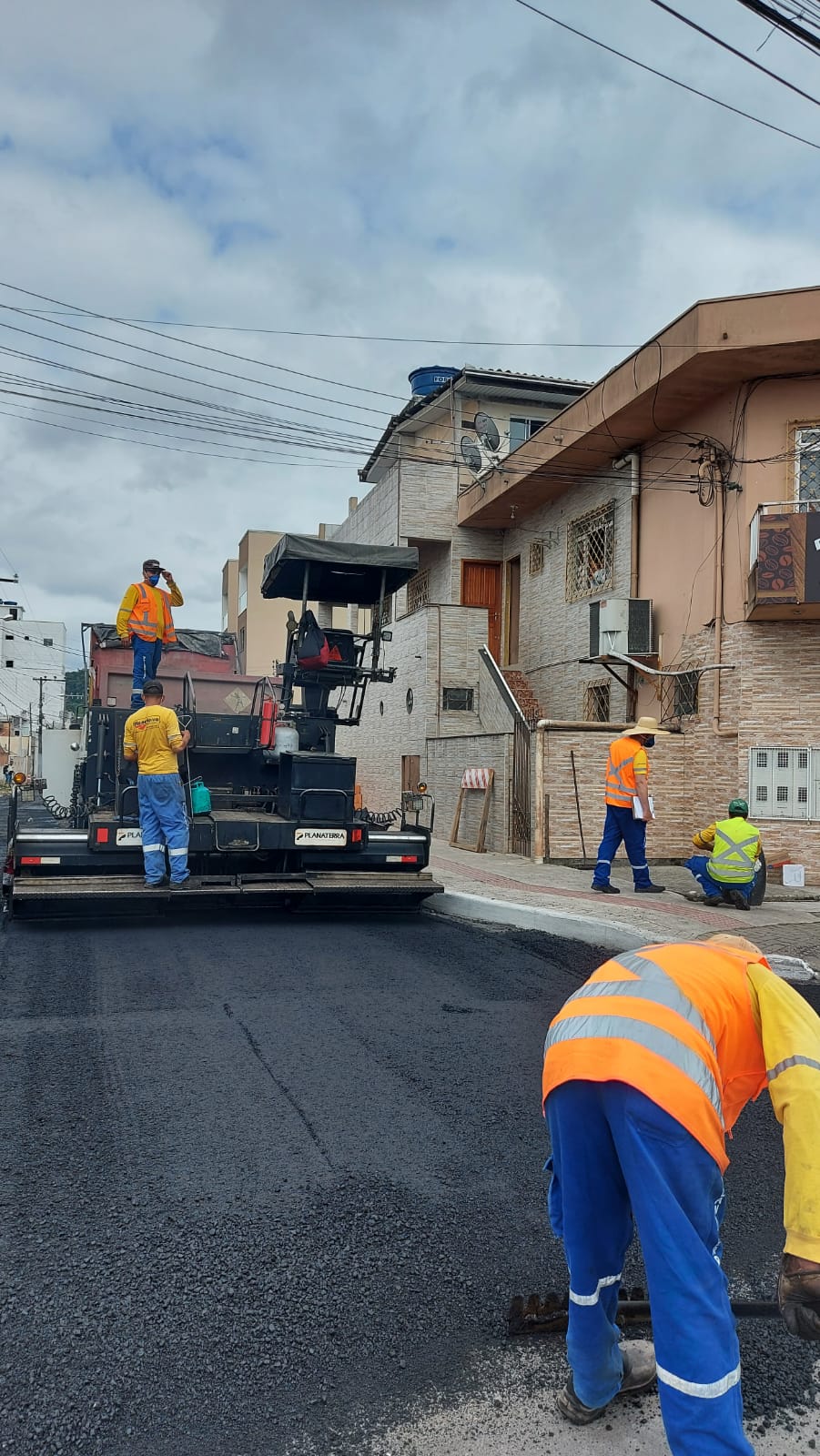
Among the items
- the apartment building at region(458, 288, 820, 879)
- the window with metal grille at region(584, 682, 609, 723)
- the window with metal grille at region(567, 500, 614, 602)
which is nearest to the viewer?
the apartment building at region(458, 288, 820, 879)

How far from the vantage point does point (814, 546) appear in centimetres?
1221

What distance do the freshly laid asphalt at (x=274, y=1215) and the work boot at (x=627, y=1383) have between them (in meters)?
0.11

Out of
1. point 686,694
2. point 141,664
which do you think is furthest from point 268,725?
point 686,694

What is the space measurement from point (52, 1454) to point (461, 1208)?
1.55 metres

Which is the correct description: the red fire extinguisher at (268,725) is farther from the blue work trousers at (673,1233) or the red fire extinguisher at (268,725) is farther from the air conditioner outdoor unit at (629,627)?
the blue work trousers at (673,1233)

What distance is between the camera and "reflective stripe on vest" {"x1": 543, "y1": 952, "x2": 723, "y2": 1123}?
78.0 inches

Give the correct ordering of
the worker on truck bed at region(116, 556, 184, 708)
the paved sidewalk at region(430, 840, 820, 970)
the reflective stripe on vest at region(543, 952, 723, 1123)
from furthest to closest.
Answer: the worker on truck bed at region(116, 556, 184, 708) < the paved sidewalk at region(430, 840, 820, 970) < the reflective stripe on vest at region(543, 952, 723, 1123)

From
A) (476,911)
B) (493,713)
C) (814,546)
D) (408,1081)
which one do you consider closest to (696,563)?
(814,546)

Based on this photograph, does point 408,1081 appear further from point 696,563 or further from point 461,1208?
point 696,563

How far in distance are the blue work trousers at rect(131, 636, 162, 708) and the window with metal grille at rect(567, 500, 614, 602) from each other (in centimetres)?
1005

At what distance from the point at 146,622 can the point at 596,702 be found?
34.5 feet

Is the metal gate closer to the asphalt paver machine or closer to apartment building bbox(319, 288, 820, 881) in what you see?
apartment building bbox(319, 288, 820, 881)

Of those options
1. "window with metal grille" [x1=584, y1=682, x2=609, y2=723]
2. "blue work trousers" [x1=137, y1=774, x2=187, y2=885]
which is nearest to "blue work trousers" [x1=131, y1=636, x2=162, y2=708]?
"blue work trousers" [x1=137, y1=774, x2=187, y2=885]

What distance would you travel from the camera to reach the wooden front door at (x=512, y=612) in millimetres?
22656
